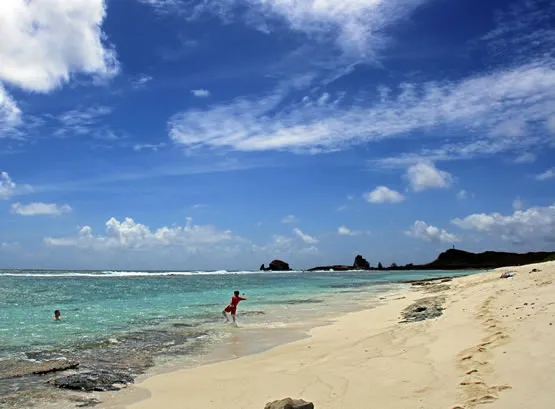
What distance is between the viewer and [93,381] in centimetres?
927

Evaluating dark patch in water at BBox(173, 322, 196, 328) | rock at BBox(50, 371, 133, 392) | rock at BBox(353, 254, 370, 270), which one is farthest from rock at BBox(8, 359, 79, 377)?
rock at BBox(353, 254, 370, 270)

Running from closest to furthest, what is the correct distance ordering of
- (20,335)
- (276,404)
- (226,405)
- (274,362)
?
(276,404) → (226,405) → (274,362) → (20,335)

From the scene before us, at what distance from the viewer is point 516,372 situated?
258 inches

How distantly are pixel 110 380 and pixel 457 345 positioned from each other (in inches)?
297

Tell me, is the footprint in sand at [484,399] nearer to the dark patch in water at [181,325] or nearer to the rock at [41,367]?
the rock at [41,367]

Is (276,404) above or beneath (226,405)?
above

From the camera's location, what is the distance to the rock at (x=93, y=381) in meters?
9.03

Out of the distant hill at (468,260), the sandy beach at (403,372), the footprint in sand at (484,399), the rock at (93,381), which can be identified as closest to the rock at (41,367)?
the rock at (93,381)

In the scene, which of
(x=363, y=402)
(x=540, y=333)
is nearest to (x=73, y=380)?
(x=363, y=402)

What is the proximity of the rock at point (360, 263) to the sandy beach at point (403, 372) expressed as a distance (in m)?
188

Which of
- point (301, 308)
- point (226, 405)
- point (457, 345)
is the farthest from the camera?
point (301, 308)

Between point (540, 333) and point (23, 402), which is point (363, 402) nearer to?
point (540, 333)

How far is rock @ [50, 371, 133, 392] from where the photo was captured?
29.6 ft

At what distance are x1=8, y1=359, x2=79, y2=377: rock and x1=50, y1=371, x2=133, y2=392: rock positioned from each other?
118 centimetres
